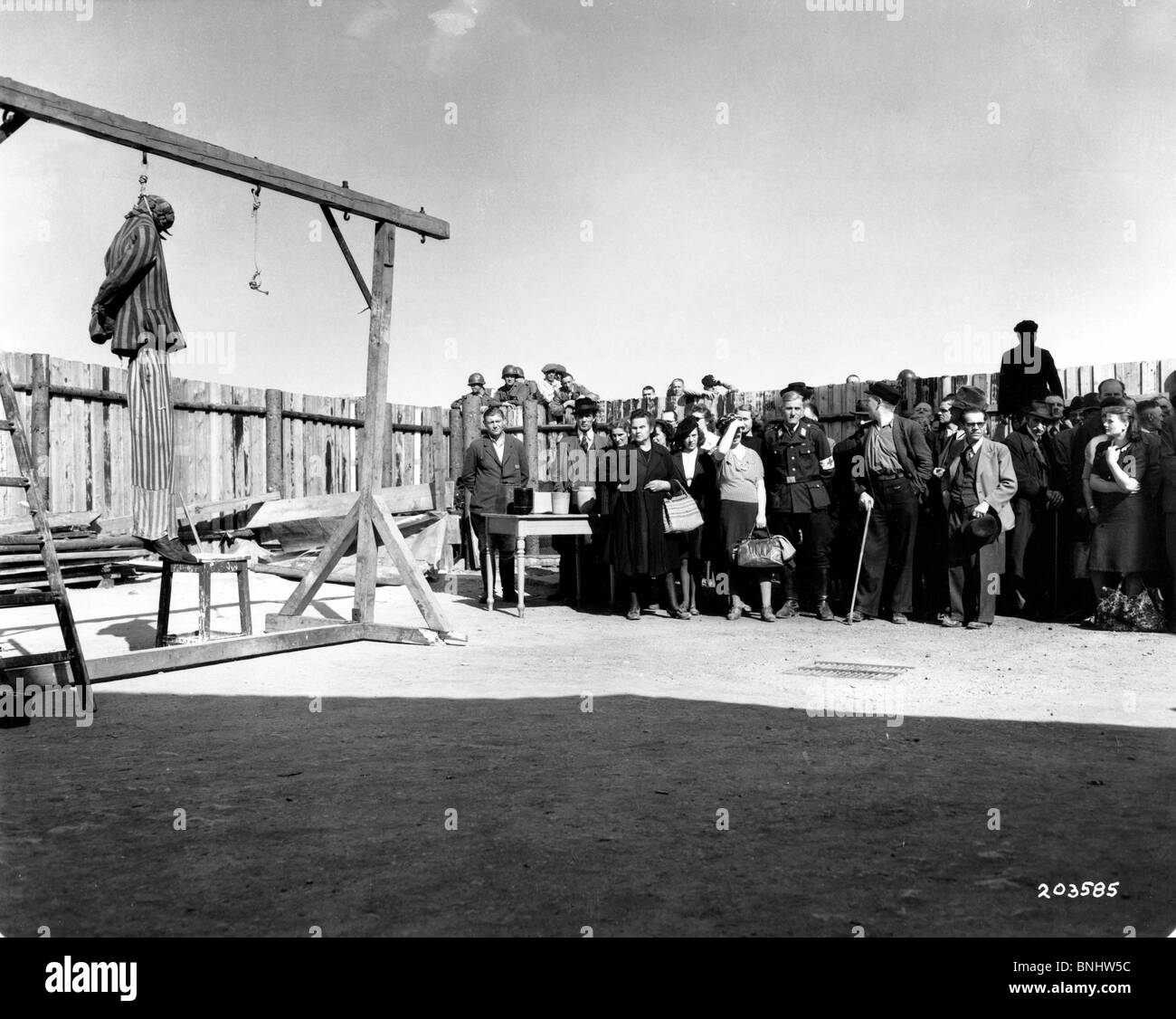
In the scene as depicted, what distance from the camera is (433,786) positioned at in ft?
12.9

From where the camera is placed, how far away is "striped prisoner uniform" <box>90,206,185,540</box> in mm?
6332

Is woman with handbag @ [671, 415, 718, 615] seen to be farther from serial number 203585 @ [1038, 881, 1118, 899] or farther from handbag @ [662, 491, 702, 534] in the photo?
serial number 203585 @ [1038, 881, 1118, 899]

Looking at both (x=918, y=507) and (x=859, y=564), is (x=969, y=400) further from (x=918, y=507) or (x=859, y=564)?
(x=859, y=564)

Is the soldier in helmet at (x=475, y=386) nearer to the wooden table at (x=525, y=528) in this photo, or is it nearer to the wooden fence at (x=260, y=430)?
the wooden fence at (x=260, y=430)

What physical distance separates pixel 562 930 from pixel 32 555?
10.3 m

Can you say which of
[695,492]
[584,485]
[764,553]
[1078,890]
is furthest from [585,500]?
[1078,890]

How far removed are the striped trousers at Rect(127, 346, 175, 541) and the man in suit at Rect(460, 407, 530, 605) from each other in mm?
5067

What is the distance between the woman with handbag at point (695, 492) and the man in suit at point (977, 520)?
7.70 feet

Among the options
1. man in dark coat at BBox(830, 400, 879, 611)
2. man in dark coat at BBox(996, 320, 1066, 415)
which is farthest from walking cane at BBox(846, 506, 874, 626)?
man in dark coat at BBox(996, 320, 1066, 415)

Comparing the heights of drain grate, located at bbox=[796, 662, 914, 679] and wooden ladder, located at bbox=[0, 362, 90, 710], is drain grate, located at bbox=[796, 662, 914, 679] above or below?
below

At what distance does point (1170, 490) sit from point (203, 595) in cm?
784

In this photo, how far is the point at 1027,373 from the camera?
1084 cm

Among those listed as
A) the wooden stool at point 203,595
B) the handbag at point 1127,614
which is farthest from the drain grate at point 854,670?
the wooden stool at point 203,595
